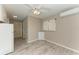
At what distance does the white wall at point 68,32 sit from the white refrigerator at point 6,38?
270cm

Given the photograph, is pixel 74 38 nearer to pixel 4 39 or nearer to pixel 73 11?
pixel 73 11

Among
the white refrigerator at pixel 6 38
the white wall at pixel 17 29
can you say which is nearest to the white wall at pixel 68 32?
the white refrigerator at pixel 6 38

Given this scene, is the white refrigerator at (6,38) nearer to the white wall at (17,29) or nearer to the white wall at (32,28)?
the white wall at (32,28)

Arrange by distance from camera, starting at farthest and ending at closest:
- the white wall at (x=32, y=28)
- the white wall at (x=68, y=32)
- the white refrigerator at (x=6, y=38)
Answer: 1. the white wall at (x=32, y=28)
2. the white wall at (x=68, y=32)
3. the white refrigerator at (x=6, y=38)

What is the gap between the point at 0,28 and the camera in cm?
394

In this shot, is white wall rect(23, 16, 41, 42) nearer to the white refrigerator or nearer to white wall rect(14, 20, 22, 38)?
white wall rect(14, 20, 22, 38)

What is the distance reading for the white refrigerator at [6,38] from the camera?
4.00m

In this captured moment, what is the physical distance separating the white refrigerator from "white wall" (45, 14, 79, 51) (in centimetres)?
270

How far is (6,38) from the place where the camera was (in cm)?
418

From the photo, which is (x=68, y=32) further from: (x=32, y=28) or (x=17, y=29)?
(x=17, y=29)

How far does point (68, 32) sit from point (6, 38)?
9.56 feet

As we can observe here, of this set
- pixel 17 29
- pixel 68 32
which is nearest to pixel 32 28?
pixel 68 32

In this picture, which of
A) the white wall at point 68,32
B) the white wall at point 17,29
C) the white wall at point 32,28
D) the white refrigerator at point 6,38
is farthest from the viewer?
the white wall at point 17,29

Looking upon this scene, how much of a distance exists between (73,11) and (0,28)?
2.96m
